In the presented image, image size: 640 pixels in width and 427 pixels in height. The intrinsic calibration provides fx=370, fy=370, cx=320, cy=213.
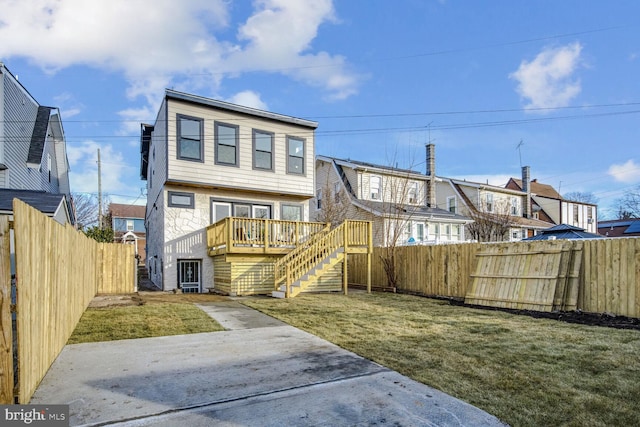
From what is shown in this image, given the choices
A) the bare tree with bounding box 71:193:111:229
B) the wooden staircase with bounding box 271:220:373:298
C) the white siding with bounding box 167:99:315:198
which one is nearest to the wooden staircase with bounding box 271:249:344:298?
the wooden staircase with bounding box 271:220:373:298

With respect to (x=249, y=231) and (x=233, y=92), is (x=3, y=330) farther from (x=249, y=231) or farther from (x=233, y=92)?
(x=233, y=92)

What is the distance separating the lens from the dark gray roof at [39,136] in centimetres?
1402

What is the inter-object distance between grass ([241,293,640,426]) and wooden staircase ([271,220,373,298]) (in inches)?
110

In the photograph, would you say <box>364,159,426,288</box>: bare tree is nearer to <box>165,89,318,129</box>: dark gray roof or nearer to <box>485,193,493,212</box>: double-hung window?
<box>165,89,318,129</box>: dark gray roof

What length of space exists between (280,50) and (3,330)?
14355 mm

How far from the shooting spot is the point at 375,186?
23.0 m

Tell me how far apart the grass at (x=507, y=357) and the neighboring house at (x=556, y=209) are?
86.9ft

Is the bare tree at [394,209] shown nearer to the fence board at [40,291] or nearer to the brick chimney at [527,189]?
the brick chimney at [527,189]

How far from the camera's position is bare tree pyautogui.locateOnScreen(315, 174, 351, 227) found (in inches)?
886

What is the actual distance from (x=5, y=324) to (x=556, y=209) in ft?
120

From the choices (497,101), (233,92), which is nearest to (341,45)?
(233,92)

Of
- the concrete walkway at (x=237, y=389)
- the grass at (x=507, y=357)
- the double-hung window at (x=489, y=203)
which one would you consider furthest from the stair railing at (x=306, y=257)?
the double-hung window at (x=489, y=203)

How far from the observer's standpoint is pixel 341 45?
15.4m

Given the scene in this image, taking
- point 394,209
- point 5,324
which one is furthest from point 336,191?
point 5,324
